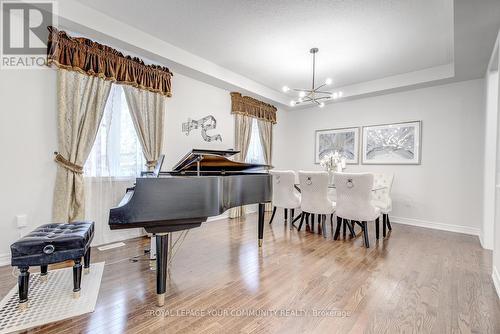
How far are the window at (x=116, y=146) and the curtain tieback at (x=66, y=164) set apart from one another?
8.3 inches

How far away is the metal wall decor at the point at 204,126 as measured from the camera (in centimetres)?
420

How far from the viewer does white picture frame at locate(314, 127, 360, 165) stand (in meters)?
5.39

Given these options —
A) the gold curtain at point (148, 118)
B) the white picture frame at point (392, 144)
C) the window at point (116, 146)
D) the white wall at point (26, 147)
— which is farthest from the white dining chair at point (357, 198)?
the white wall at point (26, 147)

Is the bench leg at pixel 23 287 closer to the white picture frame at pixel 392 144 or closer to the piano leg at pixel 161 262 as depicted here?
the piano leg at pixel 161 262

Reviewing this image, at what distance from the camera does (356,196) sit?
329cm

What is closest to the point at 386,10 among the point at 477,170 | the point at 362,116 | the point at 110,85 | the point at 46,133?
the point at 362,116

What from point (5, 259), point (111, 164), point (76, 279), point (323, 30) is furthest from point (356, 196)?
point (5, 259)

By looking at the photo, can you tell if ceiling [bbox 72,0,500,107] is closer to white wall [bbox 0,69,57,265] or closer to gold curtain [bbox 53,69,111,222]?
gold curtain [bbox 53,69,111,222]

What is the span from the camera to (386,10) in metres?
2.67

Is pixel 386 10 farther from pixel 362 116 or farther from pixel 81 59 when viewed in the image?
pixel 81 59

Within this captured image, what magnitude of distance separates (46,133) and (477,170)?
21.0 ft

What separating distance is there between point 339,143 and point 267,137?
174 cm

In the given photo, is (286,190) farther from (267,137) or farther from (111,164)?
(111,164)

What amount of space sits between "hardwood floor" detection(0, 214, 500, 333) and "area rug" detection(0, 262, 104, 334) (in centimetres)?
9
